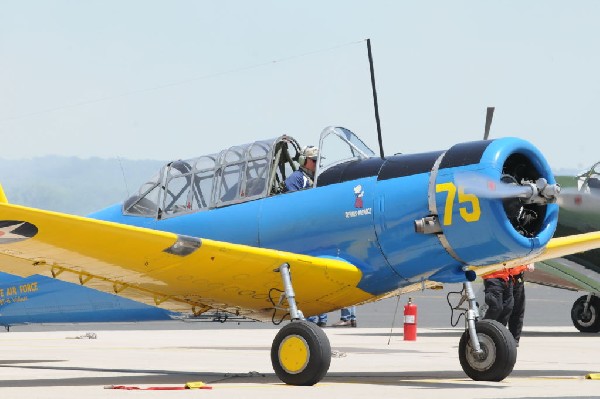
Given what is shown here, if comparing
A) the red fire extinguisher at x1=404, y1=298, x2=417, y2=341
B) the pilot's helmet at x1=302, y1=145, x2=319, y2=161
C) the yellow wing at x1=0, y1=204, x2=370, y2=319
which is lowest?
the red fire extinguisher at x1=404, y1=298, x2=417, y2=341

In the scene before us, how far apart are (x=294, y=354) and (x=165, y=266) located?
157 centimetres

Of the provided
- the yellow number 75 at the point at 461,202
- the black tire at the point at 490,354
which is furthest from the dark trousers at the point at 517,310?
the yellow number 75 at the point at 461,202

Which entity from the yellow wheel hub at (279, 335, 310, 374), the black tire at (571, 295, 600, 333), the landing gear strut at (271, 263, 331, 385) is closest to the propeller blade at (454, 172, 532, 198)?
the landing gear strut at (271, 263, 331, 385)

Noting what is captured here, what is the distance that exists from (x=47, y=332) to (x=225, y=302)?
13.5 m

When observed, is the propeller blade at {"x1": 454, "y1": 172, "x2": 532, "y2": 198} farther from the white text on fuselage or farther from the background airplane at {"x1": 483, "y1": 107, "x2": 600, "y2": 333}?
the background airplane at {"x1": 483, "y1": 107, "x2": 600, "y2": 333}

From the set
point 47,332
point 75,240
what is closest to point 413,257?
point 75,240

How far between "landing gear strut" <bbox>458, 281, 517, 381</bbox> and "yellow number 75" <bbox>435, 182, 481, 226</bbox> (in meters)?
1.09

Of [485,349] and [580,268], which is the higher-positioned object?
[485,349]

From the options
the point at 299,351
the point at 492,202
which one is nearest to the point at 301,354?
the point at 299,351

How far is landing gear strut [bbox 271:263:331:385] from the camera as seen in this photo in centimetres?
1181

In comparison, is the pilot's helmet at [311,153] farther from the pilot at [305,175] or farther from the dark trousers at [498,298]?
the dark trousers at [498,298]

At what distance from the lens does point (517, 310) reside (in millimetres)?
19734

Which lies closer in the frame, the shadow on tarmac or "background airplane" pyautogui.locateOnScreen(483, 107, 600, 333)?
the shadow on tarmac

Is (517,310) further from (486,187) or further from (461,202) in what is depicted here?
(486,187)
